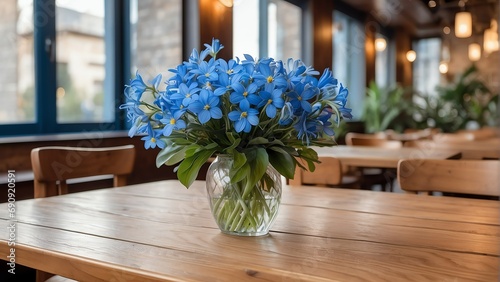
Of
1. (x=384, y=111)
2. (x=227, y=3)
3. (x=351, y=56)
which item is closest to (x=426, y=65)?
(x=351, y=56)

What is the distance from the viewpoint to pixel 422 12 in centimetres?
811

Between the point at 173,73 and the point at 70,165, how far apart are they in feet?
2.56

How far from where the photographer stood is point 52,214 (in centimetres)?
122

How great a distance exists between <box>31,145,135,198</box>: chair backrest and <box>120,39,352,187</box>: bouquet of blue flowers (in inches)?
27.2

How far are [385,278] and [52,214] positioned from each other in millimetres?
818

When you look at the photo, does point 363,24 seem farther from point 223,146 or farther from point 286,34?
point 223,146

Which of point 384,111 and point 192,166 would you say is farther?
point 384,111

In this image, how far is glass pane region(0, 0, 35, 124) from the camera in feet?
10.2

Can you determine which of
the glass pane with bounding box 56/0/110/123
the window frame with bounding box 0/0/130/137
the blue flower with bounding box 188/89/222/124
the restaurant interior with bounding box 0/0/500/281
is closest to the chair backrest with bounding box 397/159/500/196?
the restaurant interior with bounding box 0/0/500/281

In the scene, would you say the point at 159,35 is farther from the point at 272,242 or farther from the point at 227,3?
the point at 272,242

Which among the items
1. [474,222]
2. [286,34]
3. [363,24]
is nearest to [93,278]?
[474,222]

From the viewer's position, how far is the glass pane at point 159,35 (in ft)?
13.6

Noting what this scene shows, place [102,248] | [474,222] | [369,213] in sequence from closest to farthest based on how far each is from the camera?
[102,248]
[474,222]
[369,213]

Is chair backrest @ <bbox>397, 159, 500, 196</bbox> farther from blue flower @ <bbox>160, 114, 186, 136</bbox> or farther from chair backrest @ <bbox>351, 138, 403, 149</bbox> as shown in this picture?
chair backrest @ <bbox>351, 138, 403, 149</bbox>
